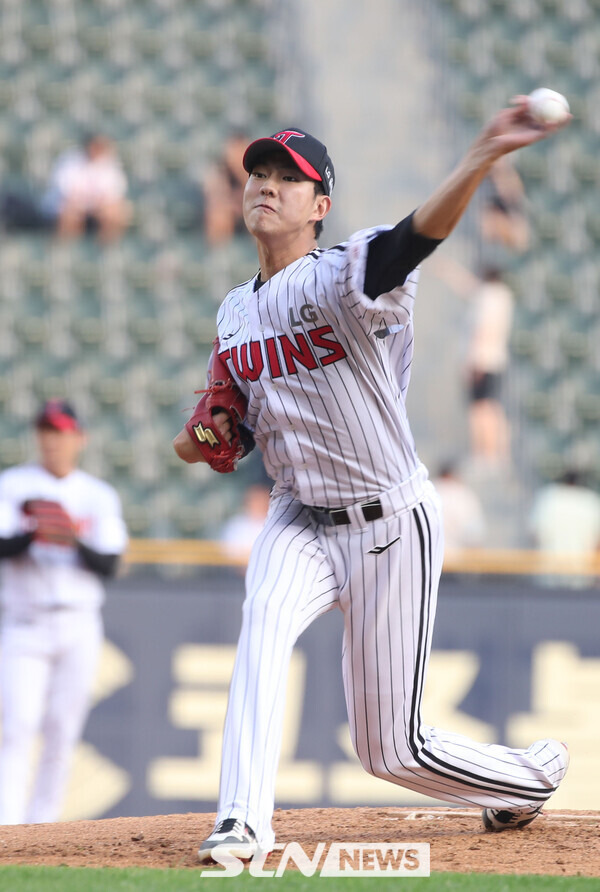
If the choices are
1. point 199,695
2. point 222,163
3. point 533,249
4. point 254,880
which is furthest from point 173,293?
point 254,880

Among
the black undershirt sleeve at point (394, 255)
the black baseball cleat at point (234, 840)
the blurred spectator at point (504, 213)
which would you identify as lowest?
the black baseball cleat at point (234, 840)

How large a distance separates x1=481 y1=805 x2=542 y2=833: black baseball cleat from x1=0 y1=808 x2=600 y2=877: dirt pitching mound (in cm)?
3

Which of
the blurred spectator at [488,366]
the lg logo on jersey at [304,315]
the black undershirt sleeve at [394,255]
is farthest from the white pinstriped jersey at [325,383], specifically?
the blurred spectator at [488,366]

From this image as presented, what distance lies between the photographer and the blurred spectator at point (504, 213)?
404 inches

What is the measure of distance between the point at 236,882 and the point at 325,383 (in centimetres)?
117

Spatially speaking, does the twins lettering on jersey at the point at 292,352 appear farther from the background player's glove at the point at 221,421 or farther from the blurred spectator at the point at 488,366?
the blurred spectator at the point at 488,366

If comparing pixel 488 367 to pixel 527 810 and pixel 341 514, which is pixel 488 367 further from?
pixel 341 514

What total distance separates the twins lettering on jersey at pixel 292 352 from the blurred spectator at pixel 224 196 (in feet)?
22.6

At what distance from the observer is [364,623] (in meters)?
3.33

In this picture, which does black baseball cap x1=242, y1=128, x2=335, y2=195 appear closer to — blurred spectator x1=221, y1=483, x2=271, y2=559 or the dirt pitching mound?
the dirt pitching mound

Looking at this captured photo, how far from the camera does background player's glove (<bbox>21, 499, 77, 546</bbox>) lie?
6016 mm

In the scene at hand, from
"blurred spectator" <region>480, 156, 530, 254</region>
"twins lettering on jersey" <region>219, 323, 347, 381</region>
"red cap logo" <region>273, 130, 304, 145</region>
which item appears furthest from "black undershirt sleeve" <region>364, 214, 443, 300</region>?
"blurred spectator" <region>480, 156, 530, 254</region>

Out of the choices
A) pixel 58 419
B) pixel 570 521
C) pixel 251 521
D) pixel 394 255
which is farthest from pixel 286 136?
pixel 570 521

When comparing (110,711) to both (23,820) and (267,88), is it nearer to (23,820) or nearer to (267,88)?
(23,820)
